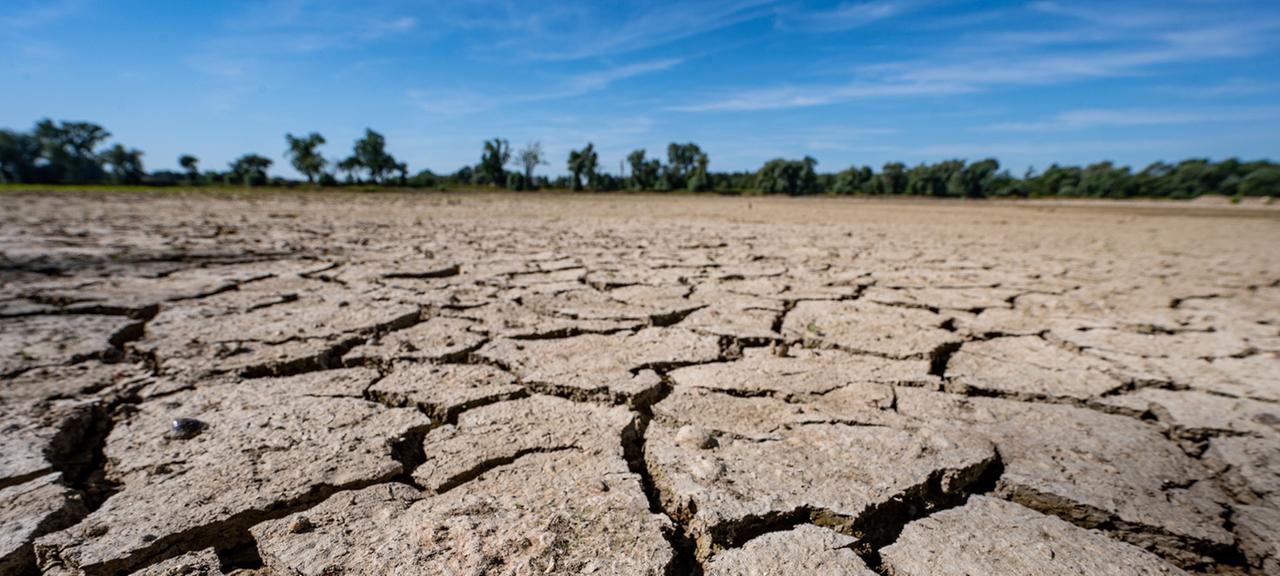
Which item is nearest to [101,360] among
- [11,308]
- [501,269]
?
[11,308]

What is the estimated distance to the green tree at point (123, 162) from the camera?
107ft

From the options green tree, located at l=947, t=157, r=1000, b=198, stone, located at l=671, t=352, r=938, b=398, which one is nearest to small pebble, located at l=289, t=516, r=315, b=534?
stone, located at l=671, t=352, r=938, b=398

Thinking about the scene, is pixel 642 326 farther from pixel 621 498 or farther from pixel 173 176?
pixel 173 176

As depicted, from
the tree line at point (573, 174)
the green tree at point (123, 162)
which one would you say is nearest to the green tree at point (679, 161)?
the tree line at point (573, 174)

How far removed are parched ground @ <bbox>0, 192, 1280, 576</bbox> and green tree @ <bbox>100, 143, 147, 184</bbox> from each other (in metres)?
41.2

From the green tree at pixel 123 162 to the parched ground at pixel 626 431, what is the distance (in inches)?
1622

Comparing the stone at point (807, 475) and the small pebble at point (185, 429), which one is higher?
the small pebble at point (185, 429)

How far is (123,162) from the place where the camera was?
116 ft

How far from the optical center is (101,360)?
4.64ft

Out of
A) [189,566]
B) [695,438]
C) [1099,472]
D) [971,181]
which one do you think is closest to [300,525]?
[189,566]

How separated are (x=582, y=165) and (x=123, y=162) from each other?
30.6m

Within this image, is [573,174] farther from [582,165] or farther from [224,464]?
[224,464]

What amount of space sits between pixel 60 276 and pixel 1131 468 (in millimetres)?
3977

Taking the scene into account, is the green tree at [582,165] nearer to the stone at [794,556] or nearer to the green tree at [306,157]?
the green tree at [306,157]
